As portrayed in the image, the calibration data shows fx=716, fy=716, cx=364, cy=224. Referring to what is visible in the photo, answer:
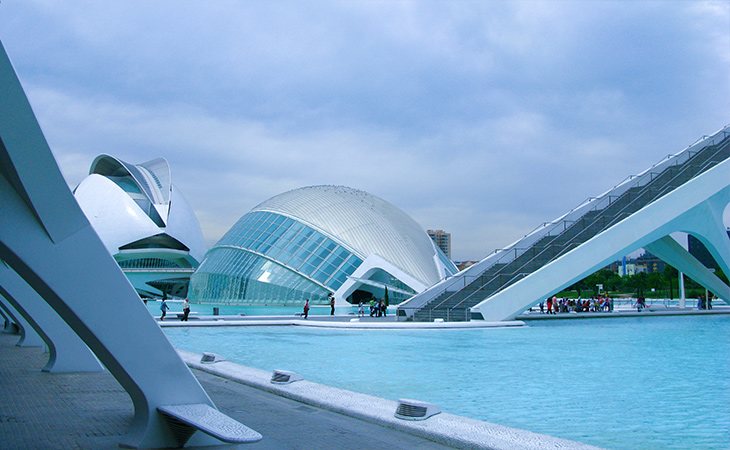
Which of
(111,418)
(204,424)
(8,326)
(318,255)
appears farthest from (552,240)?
(204,424)

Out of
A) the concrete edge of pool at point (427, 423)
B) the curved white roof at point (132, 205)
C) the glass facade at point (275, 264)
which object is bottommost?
the concrete edge of pool at point (427, 423)

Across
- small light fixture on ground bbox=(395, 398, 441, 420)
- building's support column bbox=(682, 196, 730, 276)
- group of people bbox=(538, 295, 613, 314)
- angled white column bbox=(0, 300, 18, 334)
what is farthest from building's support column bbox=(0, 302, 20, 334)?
building's support column bbox=(682, 196, 730, 276)

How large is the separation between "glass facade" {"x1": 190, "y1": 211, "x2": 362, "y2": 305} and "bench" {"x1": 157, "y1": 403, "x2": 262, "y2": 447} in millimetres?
31748

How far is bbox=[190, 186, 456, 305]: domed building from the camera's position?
38500mm

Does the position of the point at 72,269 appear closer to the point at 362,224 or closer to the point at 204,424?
the point at 204,424

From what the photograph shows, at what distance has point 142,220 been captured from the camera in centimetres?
6619

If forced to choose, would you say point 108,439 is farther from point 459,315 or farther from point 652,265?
point 652,265

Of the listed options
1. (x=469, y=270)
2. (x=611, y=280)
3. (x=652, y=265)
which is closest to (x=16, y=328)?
(x=469, y=270)

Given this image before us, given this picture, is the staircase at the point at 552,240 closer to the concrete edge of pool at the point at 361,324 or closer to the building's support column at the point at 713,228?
the concrete edge of pool at the point at 361,324

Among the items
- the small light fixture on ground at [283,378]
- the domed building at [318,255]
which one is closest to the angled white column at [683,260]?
the domed building at [318,255]

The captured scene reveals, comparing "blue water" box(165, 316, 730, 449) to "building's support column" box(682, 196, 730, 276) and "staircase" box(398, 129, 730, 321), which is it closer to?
"staircase" box(398, 129, 730, 321)

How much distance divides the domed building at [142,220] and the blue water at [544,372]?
4477cm

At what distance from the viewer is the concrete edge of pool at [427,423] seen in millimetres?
6379

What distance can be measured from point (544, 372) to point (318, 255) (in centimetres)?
2714
